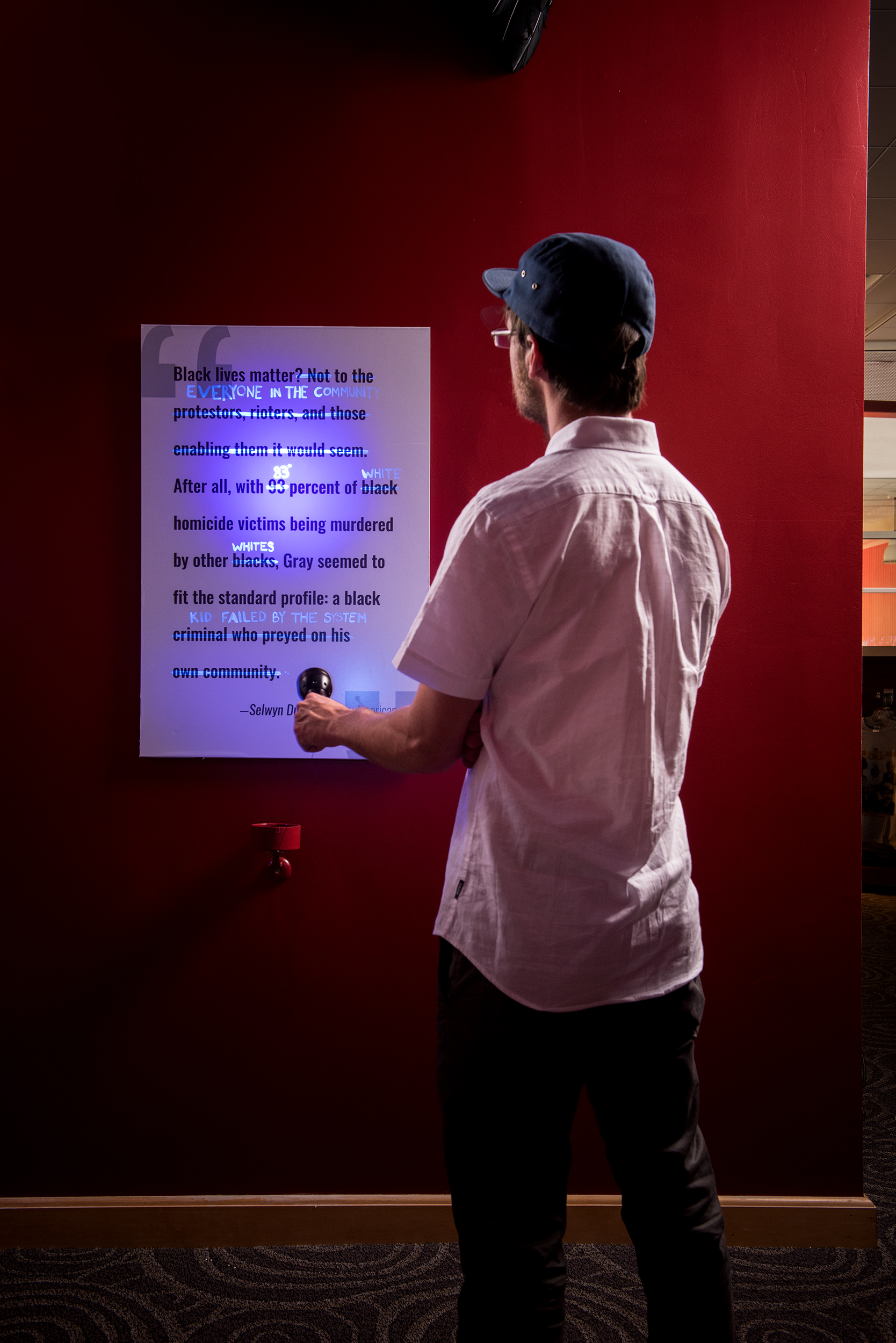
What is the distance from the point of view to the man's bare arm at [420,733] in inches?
41.9

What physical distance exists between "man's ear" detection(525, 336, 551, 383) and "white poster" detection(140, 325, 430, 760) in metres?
0.84

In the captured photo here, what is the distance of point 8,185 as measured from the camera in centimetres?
196

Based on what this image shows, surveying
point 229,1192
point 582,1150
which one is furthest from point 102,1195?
point 582,1150

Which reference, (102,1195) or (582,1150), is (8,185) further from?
(582,1150)

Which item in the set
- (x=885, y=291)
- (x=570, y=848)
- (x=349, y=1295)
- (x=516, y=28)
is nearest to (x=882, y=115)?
(x=885, y=291)

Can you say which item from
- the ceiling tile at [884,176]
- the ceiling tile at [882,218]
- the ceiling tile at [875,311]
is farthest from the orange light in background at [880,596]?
the ceiling tile at [884,176]

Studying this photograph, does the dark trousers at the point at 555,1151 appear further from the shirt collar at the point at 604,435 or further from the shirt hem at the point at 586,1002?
the shirt collar at the point at 604,435

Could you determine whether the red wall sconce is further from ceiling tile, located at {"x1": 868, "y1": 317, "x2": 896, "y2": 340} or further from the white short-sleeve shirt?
ceiling tile, located at {"x1": 868, "y1": 317, "x2": 896, "y2": 340}

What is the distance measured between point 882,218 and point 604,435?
18.2 feet

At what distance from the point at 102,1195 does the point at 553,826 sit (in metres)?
1.67

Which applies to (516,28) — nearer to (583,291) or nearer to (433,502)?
(433,502)

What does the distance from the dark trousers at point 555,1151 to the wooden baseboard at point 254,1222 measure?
98 cm

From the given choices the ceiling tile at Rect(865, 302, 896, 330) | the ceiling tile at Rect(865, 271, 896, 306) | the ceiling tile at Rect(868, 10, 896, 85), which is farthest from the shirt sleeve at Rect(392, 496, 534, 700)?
the ceiling tile at Rect(865, 302, 896, 330)

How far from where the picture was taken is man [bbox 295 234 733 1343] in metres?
1.00
